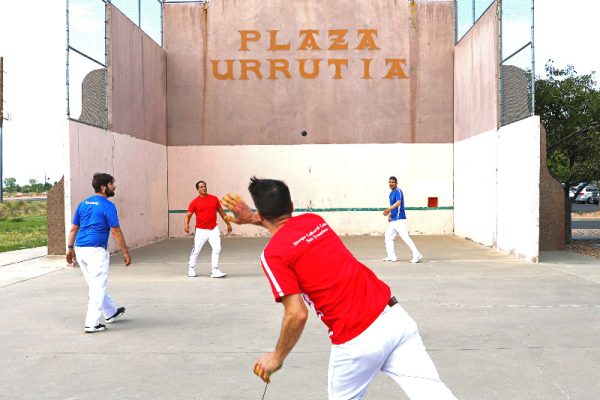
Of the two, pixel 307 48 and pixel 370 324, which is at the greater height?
pixel 307 48

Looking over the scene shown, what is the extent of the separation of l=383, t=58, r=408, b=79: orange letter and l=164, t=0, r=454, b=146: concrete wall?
1.2 inches

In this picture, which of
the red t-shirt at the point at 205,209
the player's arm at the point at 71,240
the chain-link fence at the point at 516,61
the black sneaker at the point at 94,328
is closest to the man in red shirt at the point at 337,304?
the black sneaker at the point at 94,328

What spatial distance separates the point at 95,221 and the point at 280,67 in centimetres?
1370

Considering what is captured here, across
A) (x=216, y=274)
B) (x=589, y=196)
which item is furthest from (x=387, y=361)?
(x=589, y=196)

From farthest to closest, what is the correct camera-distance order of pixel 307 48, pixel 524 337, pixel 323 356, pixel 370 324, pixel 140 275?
pixel 307 48 → pixel 140 275 → pixel 524 337 → pixel 323 356 → pixel 370 324

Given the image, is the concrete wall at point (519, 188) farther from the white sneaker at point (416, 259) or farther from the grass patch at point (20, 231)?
the grass patch at point (20, 231)

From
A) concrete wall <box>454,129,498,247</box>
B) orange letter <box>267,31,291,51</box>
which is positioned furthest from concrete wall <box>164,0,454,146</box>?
concrete wall <box>454,129,498,247</box>

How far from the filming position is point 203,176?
819 inches

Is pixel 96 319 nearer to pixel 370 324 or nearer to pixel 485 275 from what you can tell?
pixel 370 324

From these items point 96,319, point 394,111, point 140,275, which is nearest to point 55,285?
point 140,275

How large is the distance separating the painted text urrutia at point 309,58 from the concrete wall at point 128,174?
3.68 metres

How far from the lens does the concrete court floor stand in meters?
5.41

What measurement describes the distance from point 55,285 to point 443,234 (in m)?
12.9

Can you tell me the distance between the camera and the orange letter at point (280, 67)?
20469mm
